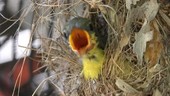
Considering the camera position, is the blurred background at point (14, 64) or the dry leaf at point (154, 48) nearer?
the dry leaf at point (154, 48)

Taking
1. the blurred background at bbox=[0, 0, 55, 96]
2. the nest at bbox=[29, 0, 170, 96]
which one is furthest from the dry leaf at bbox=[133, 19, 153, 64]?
the blurred background at bbox=[0, 0, 55, 96]

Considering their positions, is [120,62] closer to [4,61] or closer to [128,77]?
[128,77]

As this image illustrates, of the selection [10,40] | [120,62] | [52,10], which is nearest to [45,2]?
[52,10]

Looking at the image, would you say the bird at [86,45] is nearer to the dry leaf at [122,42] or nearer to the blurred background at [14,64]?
the dry leaf at [122,42]

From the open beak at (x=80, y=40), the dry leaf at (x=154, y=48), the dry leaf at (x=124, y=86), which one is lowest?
the dry leaf at (x=124, y=86)

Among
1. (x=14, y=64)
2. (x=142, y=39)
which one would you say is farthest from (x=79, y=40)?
(x=14, y=64)

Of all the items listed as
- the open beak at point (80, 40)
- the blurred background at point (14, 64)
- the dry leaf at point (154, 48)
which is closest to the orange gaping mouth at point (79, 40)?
the open beak at point (80, 40)

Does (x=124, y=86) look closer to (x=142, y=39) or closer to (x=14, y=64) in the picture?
(x=142, y=39)
